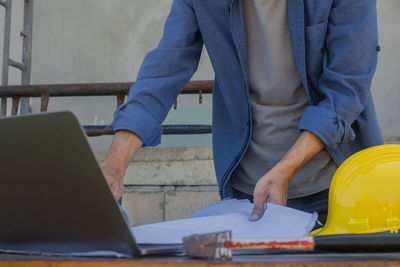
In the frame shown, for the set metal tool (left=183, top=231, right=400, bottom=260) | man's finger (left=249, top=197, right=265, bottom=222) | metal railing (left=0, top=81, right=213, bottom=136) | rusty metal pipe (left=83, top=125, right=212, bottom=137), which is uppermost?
metal railing (left=0, top=81, right=213, bottom=136)

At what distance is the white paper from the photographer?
0.59 meters

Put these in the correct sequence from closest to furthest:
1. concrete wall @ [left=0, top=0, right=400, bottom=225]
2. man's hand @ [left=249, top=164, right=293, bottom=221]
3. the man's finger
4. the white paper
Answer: the white paper, the man's finger, man's hand @ [left=249, top=164, right=293, bottom=221], concrete wall @ [left=0, top=0, right=400, bottom=225]

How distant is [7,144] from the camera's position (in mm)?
467

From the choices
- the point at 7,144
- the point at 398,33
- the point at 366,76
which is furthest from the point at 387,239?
the point at 398,33

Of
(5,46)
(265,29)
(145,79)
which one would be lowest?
(145,79)

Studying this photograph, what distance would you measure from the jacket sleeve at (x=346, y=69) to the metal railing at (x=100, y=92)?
195 cm

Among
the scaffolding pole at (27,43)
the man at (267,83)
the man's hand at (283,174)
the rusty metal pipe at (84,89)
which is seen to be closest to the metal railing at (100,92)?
the rusty metal pipe at (84,89)

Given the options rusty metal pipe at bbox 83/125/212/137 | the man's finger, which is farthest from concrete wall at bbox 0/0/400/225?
the man's finger

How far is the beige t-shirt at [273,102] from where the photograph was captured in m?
1.21

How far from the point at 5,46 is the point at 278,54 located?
3.27 meters

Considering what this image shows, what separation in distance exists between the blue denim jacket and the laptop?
518 mm

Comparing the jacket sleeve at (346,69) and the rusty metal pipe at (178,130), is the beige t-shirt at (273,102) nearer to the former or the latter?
the jacket sleeve at (346,69)

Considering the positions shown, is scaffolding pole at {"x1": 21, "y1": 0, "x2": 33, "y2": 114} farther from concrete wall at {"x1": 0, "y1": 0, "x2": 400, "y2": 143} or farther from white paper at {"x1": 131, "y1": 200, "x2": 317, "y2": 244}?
white paper at {"x1": 131, "y1": 200, "x2": 317, "y2": 244}

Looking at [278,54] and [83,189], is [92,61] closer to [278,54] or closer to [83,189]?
[278,54]
